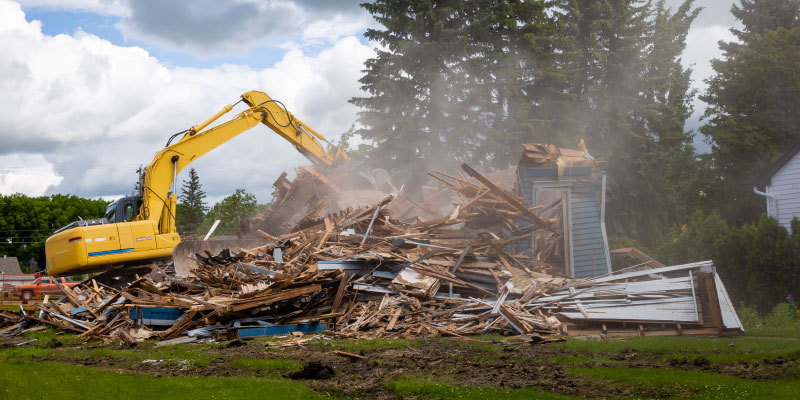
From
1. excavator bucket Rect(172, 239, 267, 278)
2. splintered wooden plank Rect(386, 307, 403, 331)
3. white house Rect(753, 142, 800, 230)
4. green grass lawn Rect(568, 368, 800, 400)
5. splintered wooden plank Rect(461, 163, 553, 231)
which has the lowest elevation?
green grass lawn Rect(568, 368, 800, 400)

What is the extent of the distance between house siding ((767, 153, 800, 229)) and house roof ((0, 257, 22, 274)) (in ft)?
192

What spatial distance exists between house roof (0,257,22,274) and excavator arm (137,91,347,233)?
46.0 meters

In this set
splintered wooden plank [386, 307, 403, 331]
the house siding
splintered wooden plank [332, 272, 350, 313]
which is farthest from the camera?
the house siding

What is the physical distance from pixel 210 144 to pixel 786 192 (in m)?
19.9

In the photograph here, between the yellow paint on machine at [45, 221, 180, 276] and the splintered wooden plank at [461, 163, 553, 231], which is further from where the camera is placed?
the yellow paint on machine at [45, 221, 180, 276]

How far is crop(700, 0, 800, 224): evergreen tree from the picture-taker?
87.9 feet

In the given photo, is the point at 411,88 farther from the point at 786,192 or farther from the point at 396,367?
the point at 396,367

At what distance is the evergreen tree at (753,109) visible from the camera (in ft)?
87.9

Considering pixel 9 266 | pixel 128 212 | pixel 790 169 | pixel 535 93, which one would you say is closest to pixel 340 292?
pixel 128 212

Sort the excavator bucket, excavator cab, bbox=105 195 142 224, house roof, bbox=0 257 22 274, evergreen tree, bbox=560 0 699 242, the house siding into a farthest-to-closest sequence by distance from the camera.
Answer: house roof, bbox=0 257 22 274 → evergreen tree, bbox=560 0 699 242 → the house siding → excavator cab, bbox=105 195 142 224 → the excavator bucket

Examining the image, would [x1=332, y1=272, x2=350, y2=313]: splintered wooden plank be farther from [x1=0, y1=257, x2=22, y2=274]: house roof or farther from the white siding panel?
[x1=0, y1=257, x2=22, y2=274]: house roof

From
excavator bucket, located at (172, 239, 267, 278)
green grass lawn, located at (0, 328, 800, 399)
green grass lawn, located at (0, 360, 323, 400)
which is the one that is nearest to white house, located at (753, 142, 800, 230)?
green grass lawn, located at (0, 328, 800, 399)

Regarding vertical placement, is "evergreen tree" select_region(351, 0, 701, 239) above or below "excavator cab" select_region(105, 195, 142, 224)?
above

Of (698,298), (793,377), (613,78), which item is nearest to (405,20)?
(613,78)
